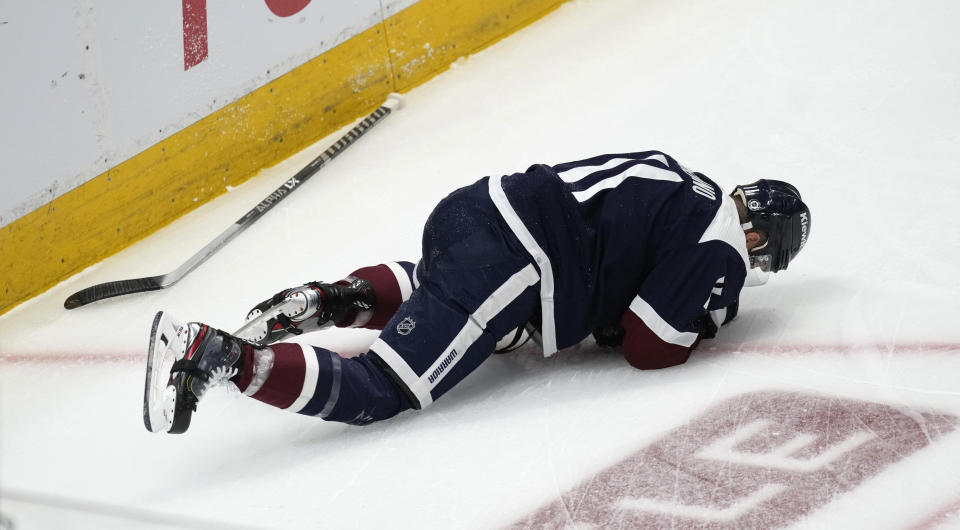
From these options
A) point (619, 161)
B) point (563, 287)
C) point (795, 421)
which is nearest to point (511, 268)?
point (563, 287)

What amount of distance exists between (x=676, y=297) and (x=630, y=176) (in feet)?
0.89

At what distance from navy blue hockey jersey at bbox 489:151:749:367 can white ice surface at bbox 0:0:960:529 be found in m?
0.15

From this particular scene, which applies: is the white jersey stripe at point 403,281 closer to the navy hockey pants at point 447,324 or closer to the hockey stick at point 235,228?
the navy hockey pants at point 447,324

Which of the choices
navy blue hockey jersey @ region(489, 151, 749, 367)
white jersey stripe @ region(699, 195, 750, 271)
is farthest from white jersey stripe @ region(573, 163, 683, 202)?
white jersey stripe @ region(699, 195, 750, 271)

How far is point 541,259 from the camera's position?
206 cm

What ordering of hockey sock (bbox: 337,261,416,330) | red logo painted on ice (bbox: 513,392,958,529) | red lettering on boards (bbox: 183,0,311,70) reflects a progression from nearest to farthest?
red logo painted on ice (bbox: 513,392,958,529), hockey sock (bbox: 337,261,416,330), red lettering on boards (bbox: 183,0,311,70)

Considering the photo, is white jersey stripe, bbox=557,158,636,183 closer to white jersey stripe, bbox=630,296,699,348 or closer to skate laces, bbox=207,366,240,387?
white jersey stripe, bbox=630,296,699,348

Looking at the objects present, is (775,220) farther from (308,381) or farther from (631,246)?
(308,381)

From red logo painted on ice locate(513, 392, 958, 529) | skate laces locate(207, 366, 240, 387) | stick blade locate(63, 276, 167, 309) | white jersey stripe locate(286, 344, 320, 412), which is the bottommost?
stick blade locate(63, 276, 167, 309)

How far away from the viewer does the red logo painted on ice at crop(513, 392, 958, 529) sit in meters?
1.72

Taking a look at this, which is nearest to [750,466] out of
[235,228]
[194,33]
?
[235,228]

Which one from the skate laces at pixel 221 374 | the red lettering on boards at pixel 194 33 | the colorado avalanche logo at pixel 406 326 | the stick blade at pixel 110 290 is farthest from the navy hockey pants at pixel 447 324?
the red lettering on boards at pixel 194 33

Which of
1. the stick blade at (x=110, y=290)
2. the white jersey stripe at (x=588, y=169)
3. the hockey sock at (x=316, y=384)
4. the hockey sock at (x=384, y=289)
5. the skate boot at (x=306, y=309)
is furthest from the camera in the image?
the stick blade at (x=110, y=290)

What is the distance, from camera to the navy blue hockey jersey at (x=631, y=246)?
2082mm
